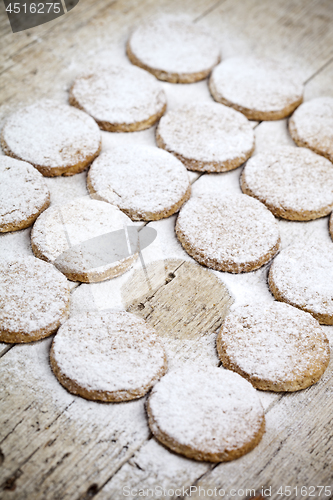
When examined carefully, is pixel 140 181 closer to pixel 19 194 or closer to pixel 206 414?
pixel 19 194

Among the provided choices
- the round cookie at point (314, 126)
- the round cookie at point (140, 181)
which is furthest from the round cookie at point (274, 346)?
the round cookie at point (314, 126)

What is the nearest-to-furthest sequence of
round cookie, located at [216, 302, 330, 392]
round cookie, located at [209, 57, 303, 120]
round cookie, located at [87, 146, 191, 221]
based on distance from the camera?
round cookie, located at [216, 302, 330, 392]
round cookie, located at [87, 146, 191, 221]
round cookie, located at [209, 57, 303, 120]

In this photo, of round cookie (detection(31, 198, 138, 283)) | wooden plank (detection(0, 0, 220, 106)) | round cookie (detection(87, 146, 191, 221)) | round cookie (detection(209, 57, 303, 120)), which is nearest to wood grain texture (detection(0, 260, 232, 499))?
round cookie (detection(31, 198, 138, 283))

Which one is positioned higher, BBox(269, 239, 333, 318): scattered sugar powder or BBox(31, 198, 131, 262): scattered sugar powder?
BBox(31, 198, 131, 262): scattered sugar powder

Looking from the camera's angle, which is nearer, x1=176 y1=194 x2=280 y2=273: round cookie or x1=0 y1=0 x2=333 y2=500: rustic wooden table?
x1=0 y1=0 x2=333 y2=500: rustic wooden table

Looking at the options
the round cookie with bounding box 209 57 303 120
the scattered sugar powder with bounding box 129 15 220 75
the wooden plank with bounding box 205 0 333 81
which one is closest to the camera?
the round cookie with bounding box 209 57 303 120

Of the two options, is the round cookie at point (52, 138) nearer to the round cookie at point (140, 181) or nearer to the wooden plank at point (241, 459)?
the round cookie at point (140, 181)

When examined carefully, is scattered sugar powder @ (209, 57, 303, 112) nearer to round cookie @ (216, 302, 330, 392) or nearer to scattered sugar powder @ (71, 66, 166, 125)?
scattered sugar powder @ (71, 66, 166, 125)

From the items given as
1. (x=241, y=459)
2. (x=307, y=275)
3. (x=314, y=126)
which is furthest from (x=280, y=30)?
(x=241, y=459)
